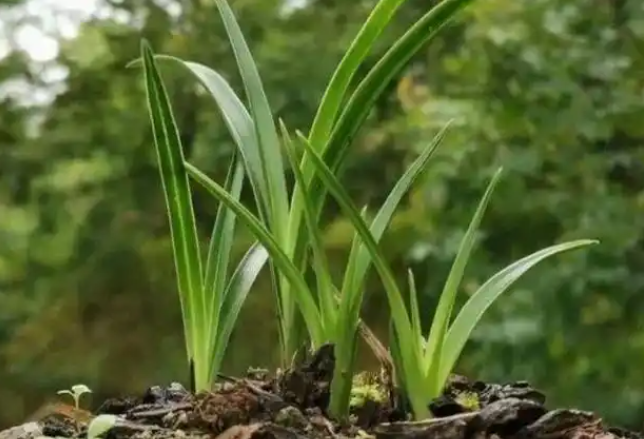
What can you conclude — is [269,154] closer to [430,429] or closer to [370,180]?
[430,429]

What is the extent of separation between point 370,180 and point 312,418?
116 cm

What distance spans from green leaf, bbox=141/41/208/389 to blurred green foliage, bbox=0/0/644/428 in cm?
87

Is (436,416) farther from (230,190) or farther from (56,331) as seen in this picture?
(56,331)

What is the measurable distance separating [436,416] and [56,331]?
1267 mm

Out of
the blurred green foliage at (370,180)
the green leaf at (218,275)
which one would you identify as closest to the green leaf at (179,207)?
the green leaf at (218,275)

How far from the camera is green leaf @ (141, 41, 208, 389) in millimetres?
570

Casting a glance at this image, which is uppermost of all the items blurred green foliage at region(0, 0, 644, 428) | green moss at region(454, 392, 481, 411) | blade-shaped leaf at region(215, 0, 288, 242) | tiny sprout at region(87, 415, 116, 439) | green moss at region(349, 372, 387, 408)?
blurred green foliage at region(0, 0, 644, 428)

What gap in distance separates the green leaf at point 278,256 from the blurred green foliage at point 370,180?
34.0 inches

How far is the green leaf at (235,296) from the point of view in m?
0.62

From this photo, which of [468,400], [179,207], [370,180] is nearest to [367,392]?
[468,400]

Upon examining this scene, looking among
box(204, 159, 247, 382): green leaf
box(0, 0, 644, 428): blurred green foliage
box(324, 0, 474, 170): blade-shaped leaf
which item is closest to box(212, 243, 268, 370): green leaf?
box(204, 159, 247, 382): green leaf

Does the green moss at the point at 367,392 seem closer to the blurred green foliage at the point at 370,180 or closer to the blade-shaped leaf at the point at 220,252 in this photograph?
the blade-shaped leaf at the point at 220,252

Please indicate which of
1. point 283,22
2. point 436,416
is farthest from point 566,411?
point 283,22

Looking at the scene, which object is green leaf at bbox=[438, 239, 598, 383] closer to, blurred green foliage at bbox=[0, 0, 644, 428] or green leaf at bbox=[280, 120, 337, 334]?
green leaf at bbox=[280, 120, 337, 334]
